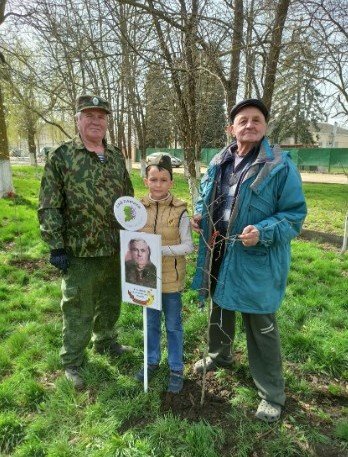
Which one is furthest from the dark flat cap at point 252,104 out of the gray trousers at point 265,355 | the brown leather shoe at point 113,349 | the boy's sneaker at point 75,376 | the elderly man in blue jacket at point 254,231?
the boy's sneaker at point 75,376

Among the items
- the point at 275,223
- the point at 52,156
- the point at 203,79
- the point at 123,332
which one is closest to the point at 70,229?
the point at 52,156

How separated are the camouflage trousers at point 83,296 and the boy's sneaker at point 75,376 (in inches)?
1.6

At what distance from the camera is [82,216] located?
2.84 m

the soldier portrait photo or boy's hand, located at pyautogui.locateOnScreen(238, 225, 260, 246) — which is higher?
boy's hand, located at pyautogui.locateOnScreen(238, 225, 260, 246)

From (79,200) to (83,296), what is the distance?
0.78 metres

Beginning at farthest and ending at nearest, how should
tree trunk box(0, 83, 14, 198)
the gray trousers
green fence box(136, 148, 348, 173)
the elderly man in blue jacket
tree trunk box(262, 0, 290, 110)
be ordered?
green fence box(136, 148, 348, 173)
tree trunk box(0, 83, 14, 198)
tree trunk box(262, 0, 290, 110)
the gray trousers
the elderly man in blue jacket

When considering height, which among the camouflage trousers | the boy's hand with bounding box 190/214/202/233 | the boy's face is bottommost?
the camouflage trousers

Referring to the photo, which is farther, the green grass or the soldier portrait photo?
the green grass

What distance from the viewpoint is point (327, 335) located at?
11.5ft

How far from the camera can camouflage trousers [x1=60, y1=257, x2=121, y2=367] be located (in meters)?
2.93

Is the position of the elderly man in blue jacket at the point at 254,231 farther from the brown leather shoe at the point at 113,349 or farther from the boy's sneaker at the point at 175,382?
the brown leather shoe at the point at 113,349

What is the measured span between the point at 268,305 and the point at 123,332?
181cm

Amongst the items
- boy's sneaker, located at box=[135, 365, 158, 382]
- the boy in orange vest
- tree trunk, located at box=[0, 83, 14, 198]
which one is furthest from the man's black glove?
tree trunk, located at box=[0, 83, 14, 198]

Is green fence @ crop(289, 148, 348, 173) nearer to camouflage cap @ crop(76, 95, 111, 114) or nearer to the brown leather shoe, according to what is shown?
the brown leather shoe
